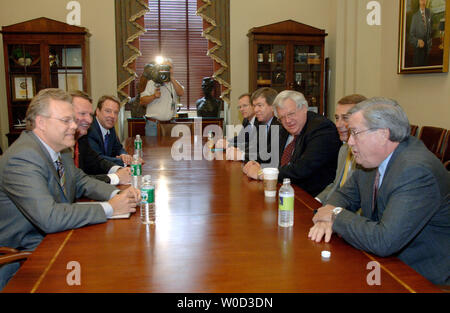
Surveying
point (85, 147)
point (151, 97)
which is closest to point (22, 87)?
point (151, 97)

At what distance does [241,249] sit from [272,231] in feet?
0.82

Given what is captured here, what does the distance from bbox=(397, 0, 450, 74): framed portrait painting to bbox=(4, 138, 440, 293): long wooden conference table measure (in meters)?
3.95

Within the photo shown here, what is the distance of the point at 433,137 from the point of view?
5.01 m

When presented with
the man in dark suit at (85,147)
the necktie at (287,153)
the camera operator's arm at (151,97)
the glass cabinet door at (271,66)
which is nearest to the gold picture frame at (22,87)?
the camera operator's arm at (151,97)

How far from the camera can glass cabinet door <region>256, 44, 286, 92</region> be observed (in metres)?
6.90

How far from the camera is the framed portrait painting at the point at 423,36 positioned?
16.6 ft

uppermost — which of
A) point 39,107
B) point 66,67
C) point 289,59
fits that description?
point 289,59

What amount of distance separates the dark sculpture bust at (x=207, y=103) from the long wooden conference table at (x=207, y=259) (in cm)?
496

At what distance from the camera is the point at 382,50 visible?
6.68 m

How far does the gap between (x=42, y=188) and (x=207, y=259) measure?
863 mm

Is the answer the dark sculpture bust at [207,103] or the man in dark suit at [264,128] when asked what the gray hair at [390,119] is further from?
the dark sculpture bust at [207,103]

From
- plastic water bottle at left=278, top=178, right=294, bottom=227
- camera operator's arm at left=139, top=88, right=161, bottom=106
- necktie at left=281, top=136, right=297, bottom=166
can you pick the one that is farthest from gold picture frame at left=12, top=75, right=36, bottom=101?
plastic water bottle at left=278, top=178, right=294, bottom=227

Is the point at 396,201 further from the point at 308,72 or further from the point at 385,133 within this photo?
the point at 308,72
